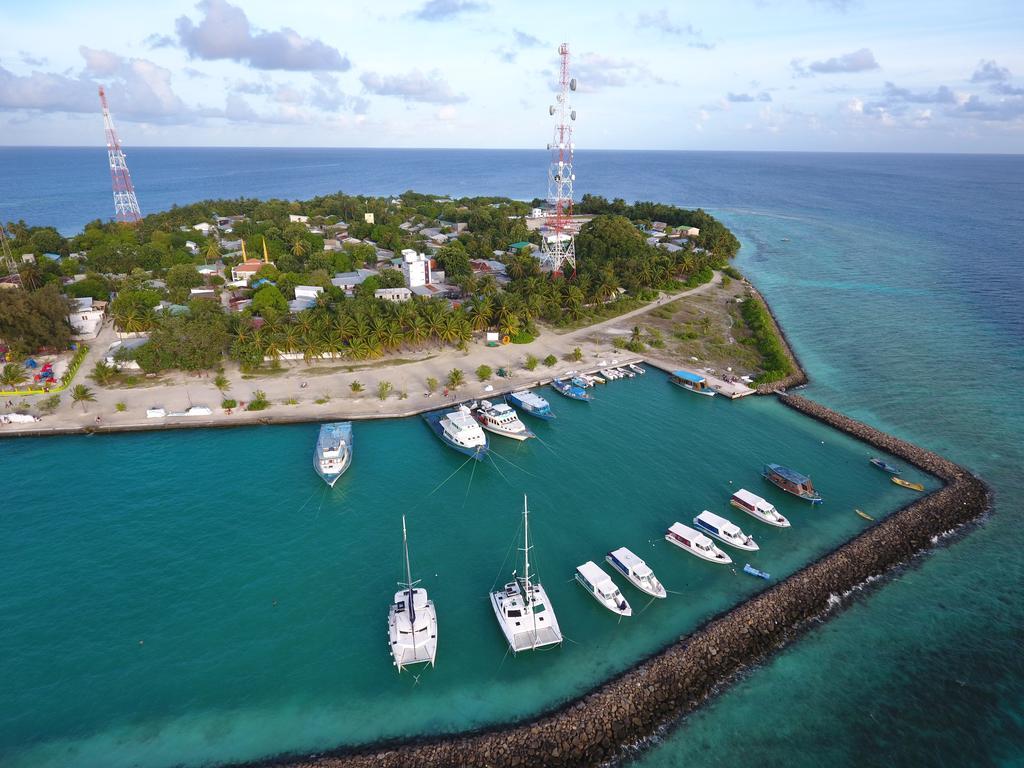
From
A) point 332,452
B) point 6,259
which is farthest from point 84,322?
point 332,452

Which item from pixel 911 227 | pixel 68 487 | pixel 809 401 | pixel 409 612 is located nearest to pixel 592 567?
pixel 409 612

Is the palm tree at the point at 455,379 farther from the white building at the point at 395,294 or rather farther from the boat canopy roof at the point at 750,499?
the boat canopy roof at the point at 750,499

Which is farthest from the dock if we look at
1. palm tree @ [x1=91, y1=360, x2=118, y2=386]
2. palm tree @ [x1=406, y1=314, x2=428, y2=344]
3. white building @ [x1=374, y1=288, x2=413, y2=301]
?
palm tree @ [x1=91, y1=360, x2=118, y2=386]

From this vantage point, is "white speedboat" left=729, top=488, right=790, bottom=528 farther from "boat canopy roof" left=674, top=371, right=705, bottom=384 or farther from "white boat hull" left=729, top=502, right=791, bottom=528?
"boat canopy roof" left=674, top=371, right=705, bottom=384

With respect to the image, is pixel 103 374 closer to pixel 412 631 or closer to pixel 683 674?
pixel 412 631

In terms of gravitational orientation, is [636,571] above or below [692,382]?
below

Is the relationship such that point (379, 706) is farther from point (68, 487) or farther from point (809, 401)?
point (809, 401)
